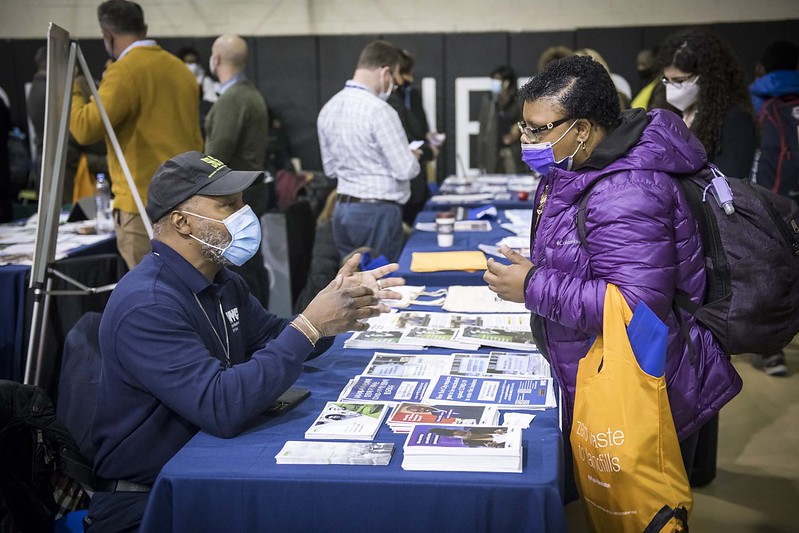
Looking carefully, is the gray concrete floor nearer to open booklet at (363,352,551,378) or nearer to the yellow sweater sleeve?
open booklet at (363,352,551,378)

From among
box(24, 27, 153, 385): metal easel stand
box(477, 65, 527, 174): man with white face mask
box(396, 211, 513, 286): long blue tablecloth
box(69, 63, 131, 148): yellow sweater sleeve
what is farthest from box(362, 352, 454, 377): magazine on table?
box(477, 65, 527, 174): man with white face mask

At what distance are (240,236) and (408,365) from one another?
0.51 m

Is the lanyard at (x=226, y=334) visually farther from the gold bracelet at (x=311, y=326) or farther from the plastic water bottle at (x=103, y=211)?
the plastic water bottle at (x=103, y=211)

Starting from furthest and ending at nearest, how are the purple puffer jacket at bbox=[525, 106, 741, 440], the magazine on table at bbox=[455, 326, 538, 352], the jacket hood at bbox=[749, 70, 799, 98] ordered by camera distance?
the jacket hood at bbox=[749, 70, 799, 98], the magazine on table at bbox=[455, 326, 538, 352], the purple puffer jacket at bbox=[525, 106, 741, 440]

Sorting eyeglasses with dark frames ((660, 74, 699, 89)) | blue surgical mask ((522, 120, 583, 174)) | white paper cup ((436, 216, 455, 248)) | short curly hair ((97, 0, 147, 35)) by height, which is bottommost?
white paper cup ((436, 216, 455, 248))

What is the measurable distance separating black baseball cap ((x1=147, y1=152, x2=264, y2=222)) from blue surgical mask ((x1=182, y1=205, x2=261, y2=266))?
0.05 metres

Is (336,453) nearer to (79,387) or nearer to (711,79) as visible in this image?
(79,387)

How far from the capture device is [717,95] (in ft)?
10.0

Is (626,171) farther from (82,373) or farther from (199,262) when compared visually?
(82,373)

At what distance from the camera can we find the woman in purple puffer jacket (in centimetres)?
166

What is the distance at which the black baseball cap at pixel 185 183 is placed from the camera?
1807 millimetres

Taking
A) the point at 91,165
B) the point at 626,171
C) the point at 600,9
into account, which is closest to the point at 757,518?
the point at 626,171

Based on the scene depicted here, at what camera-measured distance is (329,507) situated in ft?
4.72

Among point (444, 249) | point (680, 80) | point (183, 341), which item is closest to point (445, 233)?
point (444, 249)
